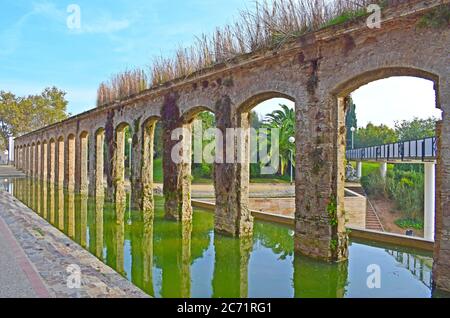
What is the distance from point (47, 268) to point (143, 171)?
762 cm

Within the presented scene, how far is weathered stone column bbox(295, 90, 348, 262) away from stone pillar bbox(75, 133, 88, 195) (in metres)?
14.1

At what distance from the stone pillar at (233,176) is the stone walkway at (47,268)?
3.52 meters

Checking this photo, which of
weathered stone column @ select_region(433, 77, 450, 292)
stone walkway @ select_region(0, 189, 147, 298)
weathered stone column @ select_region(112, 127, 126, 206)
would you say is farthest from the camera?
weathered stone column @ select_region(112, 127, 126, 206)

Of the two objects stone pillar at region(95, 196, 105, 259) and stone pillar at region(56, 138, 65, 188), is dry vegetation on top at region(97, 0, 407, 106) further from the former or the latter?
stone pillar at region(56, 138, 65, 188)

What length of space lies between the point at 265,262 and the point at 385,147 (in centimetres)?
1548

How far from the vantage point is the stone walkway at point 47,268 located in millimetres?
4547

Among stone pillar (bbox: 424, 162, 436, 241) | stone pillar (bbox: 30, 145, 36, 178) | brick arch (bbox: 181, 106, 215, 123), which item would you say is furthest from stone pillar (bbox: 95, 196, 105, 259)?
stone pillar (bbox: 30, 145, 36, 178)

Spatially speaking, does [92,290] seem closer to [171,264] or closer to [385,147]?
[171,264]

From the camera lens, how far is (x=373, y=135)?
45875 millimetres

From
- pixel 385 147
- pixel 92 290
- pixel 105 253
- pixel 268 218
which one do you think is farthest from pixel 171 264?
pixel 385 147

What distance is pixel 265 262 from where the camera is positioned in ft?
22.4

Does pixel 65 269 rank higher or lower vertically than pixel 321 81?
lower

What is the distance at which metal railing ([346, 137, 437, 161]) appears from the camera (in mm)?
11695

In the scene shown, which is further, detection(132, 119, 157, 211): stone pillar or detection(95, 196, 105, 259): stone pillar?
detection(132, 119, 157, 211): stone pillar
